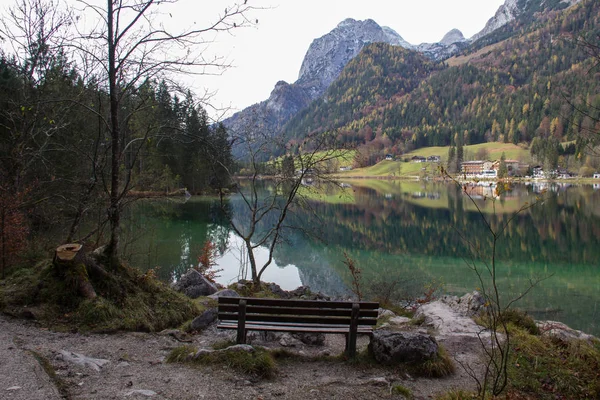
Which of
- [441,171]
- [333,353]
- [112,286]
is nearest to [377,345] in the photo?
[333,353]

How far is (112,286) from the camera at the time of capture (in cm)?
739

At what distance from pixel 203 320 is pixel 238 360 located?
2585 mm

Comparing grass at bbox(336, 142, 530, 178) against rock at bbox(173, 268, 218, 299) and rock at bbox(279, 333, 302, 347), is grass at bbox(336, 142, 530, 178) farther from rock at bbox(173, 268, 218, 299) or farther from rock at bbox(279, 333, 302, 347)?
rock at bbox(279, 333, 302, 347)

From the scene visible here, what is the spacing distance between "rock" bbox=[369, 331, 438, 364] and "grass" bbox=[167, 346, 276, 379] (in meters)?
1.67

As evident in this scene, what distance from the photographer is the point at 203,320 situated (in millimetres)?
7711

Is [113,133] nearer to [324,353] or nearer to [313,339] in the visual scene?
[313,339]

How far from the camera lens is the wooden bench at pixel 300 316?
604cm

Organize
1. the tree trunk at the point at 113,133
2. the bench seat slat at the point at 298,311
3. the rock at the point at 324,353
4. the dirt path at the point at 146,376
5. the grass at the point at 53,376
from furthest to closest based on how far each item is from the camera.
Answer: the tree trunk at the point at 113,133 < the rock at the point at 324,353 < the bench seat slat at the point at 298,311 < the dirt path at the point at 146,376 < the grass at the point at 53,376

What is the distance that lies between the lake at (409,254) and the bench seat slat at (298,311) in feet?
10.4

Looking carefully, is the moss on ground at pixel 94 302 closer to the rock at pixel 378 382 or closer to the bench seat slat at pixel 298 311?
the bench seat slat at pixel 298 311

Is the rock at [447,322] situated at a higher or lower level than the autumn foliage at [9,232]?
lower

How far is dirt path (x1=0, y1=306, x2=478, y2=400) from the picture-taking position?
14.6ft

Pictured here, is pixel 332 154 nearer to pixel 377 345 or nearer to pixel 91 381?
pixel 377 345

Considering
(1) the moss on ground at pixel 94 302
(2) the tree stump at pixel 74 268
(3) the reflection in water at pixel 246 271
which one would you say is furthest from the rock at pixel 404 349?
(3) the reflection in water at pixel 246 271
